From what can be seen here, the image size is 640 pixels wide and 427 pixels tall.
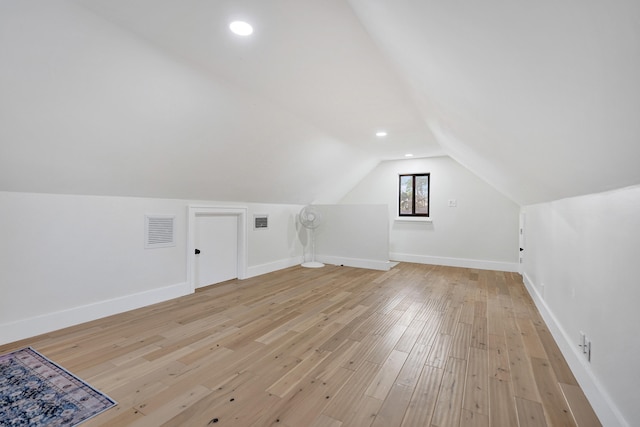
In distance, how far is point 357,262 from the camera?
19.5 feet

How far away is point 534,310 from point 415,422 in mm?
2682

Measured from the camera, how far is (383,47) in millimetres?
A: 2012

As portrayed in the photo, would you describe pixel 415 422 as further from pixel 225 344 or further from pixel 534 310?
pixel 534 310

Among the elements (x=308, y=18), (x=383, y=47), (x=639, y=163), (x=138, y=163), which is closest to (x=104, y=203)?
(x=138, y=163)

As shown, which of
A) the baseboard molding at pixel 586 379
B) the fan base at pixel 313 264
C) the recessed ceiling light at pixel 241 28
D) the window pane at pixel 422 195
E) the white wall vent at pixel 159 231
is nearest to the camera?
the baseboard molding at pixel 586 379

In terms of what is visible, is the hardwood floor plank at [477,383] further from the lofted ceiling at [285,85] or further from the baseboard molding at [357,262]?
the baseboard molding at [357,262]

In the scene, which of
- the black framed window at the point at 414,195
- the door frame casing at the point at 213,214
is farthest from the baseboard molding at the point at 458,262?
the door frame casing at the point at 213,214

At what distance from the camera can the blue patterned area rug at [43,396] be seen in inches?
63.6

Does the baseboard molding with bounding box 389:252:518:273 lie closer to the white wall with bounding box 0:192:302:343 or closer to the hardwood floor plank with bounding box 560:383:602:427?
the hardwood floor plank with bounding box 560:383:602:427

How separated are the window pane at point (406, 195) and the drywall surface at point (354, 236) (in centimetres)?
123

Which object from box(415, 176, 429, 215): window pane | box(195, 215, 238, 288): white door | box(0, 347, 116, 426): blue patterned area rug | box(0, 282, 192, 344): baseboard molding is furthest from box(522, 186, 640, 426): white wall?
box(195, 215, 238, 288): white door

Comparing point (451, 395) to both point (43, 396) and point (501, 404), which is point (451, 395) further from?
point (43, 396)

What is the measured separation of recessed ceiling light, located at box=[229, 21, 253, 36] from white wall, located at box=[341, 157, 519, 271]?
17.2 ft

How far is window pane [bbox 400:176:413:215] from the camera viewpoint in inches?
261
